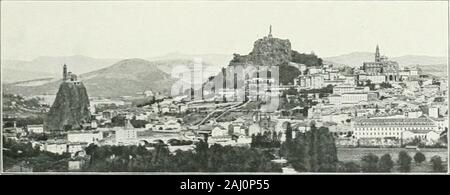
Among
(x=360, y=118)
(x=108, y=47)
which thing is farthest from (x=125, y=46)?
(x=360, y=118)

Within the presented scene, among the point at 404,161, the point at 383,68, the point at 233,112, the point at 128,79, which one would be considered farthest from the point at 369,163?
the point at 128,79

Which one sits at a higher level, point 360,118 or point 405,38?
point 405,38

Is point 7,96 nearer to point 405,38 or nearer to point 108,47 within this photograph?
point 108,47

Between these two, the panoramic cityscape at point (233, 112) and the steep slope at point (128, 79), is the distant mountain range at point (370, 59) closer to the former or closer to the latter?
the panoramic cityscape at point (233, 112)

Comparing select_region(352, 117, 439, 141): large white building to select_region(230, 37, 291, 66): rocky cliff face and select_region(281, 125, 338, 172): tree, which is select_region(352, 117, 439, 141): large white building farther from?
select_region(230, 37, 291, 66): rocky cliff face

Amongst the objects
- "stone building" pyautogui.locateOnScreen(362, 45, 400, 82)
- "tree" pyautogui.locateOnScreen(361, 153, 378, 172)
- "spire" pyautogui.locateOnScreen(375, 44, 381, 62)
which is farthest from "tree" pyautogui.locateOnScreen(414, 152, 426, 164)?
"spire" pyautogui.locateOnScreen(375, 44, 381, 62)

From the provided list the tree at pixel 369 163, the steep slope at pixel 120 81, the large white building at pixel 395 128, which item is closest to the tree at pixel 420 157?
the large white building at pixel 395 128

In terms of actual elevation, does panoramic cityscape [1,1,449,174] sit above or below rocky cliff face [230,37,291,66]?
below
